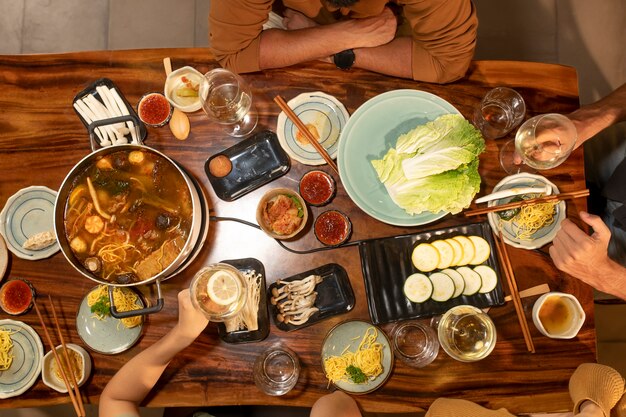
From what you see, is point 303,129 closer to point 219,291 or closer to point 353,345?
point 219,291

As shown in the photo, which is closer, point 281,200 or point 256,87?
point 281,200

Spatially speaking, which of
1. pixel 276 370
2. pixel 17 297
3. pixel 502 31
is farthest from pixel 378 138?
pixel 502 31

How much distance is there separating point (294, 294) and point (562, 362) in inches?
51.9

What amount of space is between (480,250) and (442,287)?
0.26 m

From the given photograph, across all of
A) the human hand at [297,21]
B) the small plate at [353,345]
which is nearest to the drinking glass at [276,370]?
the small plate at [353,345]

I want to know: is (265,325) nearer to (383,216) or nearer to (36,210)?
(383,216)

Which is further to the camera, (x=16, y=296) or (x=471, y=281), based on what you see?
(x=16, y=296)

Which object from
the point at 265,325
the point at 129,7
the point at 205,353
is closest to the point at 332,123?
the point at 265,325

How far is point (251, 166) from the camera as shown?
2320mm

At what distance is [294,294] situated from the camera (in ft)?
7.35

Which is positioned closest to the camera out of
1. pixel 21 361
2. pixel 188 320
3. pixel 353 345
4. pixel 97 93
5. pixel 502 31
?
pixel 188 320

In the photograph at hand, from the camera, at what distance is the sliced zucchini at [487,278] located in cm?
221

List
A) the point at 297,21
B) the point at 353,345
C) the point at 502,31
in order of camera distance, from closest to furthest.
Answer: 1. the point at 353,345
2. the point at 297,21
3. the point at 502,31

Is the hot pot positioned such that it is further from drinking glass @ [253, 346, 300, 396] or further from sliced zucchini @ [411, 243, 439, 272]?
sliced zucchini @ [411, 243, 439, 272]
